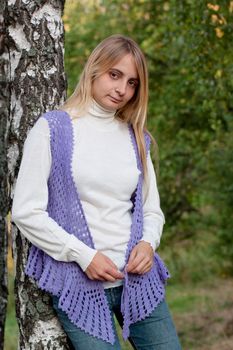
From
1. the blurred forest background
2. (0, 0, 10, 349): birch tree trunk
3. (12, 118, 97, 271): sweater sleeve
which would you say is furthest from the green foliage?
(12, 118, 97, 271): sweater sleeve

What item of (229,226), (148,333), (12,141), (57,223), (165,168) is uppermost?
(12,141)

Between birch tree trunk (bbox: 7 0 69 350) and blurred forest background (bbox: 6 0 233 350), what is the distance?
3.63 meters

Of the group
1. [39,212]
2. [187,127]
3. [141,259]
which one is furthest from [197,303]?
[39,212]

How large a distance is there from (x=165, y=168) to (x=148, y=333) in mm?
6726

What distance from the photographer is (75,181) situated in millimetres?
3193

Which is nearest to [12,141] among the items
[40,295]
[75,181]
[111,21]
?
[75,181]

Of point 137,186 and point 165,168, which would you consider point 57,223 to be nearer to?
point 137,186

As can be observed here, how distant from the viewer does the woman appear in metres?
3.13

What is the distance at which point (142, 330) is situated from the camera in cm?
333

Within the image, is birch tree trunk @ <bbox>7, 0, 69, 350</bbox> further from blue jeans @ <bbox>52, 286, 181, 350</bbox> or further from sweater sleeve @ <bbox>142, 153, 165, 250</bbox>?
sweater sleeve @ <bbox>142, 153, 165, 250</bbox>

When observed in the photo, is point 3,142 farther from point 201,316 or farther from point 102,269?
point 201,316

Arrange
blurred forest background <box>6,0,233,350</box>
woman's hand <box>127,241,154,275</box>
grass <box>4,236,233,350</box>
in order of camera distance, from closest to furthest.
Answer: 1. woman's hand <box>127,241,154,275</box>
2. blurred forest background <box>6,0,233,350</box>
3. grass <box>4,236,233,350</box>

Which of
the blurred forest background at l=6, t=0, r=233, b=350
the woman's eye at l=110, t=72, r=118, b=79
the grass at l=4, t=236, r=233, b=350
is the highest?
the woman's eye at l=110, t=72, r=118, b=79

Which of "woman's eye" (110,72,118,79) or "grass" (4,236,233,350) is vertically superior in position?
"woman's eye" (110,72,118,79)
